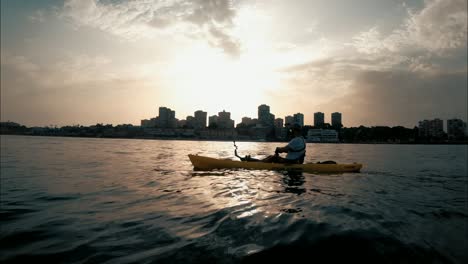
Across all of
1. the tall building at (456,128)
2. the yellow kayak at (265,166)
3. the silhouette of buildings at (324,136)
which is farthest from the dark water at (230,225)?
the tall building at (456,128)

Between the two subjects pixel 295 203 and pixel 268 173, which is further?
pixel 268 173

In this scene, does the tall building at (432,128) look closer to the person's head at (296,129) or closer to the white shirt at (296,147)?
the white shirt at (296,147)

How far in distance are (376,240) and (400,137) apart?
7321 inches

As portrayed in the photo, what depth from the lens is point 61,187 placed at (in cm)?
970

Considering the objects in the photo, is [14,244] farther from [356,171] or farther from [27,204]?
[356,171]

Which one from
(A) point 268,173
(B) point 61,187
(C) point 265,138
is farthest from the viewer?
(C) point 265,138

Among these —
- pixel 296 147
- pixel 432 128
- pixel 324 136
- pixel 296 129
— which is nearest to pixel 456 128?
pixel 432 128

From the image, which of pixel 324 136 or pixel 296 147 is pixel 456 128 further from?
pixel 296 147

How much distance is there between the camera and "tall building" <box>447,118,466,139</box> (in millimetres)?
169663

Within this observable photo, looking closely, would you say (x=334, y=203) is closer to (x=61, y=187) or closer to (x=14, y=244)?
(x=14, y=244)

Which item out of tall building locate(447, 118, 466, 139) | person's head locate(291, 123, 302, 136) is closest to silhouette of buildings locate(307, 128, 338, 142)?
tall building locate(447, 118, 466, 139)

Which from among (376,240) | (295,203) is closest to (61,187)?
(295,203)

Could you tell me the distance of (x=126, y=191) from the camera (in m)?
9.11

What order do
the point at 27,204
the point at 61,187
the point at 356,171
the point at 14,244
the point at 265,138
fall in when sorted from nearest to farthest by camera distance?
the point at 14,244 < the point at 27,204 < the point at 61,187 < the point at 356,171 < the point at 265,138
